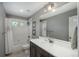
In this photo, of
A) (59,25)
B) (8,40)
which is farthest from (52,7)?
(8,40)

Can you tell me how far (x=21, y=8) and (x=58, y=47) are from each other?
42.6 inches

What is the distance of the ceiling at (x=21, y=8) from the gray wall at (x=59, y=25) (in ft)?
1.42

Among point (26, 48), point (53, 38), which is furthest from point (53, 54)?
point (26, 48)

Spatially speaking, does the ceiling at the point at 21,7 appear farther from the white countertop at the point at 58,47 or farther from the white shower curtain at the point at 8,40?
the white countertop at the point at 58,47

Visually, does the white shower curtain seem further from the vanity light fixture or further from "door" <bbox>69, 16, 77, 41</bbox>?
"door" <bbox>69, 16, 77, 41</bbox>

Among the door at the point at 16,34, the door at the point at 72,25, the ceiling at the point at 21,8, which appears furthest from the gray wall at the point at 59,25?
the door at the point at 16,34

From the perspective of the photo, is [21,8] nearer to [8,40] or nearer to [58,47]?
[8,40]

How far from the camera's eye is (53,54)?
1.10 m

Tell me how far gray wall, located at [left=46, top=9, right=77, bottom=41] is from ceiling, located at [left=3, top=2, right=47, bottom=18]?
17.0 inches

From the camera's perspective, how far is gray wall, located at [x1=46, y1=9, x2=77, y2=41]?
1350 millimetres

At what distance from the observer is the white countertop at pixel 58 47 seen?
1.12 metres

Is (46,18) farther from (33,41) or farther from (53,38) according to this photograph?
(33,41)

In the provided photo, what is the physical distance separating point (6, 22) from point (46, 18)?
0.86 metres

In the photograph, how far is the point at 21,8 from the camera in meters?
1.38
